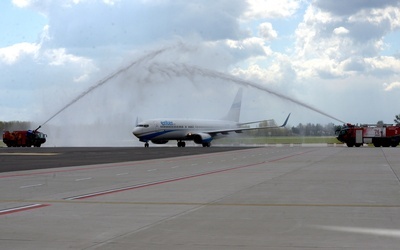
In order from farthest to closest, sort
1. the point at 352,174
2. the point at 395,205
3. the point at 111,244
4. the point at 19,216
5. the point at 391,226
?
1. the point at 352,174
2. the point at 395,205
3. the point at 19,216
4. the point at 391,226
5. the point at 111,244

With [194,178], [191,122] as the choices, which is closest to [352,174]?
[194,178]

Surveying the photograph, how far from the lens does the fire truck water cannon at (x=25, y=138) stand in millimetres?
80500

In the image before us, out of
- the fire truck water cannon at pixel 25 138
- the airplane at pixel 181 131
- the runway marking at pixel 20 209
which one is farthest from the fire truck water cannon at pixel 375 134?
the runway marking at pixel 20 209

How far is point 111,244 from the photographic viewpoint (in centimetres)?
880

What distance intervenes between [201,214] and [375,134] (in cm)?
6371

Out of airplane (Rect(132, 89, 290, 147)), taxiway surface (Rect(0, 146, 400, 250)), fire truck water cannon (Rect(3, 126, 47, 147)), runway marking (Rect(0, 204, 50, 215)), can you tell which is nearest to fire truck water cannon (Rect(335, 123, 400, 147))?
airplane (Rect(132, 89, 290, 147))

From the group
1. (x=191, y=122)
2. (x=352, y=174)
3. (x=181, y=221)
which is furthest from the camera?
(x=191, y=122)

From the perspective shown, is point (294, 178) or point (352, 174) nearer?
point (294, 178)

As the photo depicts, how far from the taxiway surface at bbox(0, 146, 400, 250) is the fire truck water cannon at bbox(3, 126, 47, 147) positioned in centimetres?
6170

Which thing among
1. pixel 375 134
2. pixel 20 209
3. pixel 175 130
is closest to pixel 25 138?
pixel 175 130

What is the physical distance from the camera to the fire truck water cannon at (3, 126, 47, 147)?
264 feet

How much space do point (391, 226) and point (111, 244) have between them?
5.18 m

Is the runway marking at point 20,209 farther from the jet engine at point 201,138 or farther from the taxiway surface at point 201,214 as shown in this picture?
the jet engine at point 201,138

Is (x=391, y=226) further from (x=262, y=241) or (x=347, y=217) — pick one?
(x=262, y=241)
